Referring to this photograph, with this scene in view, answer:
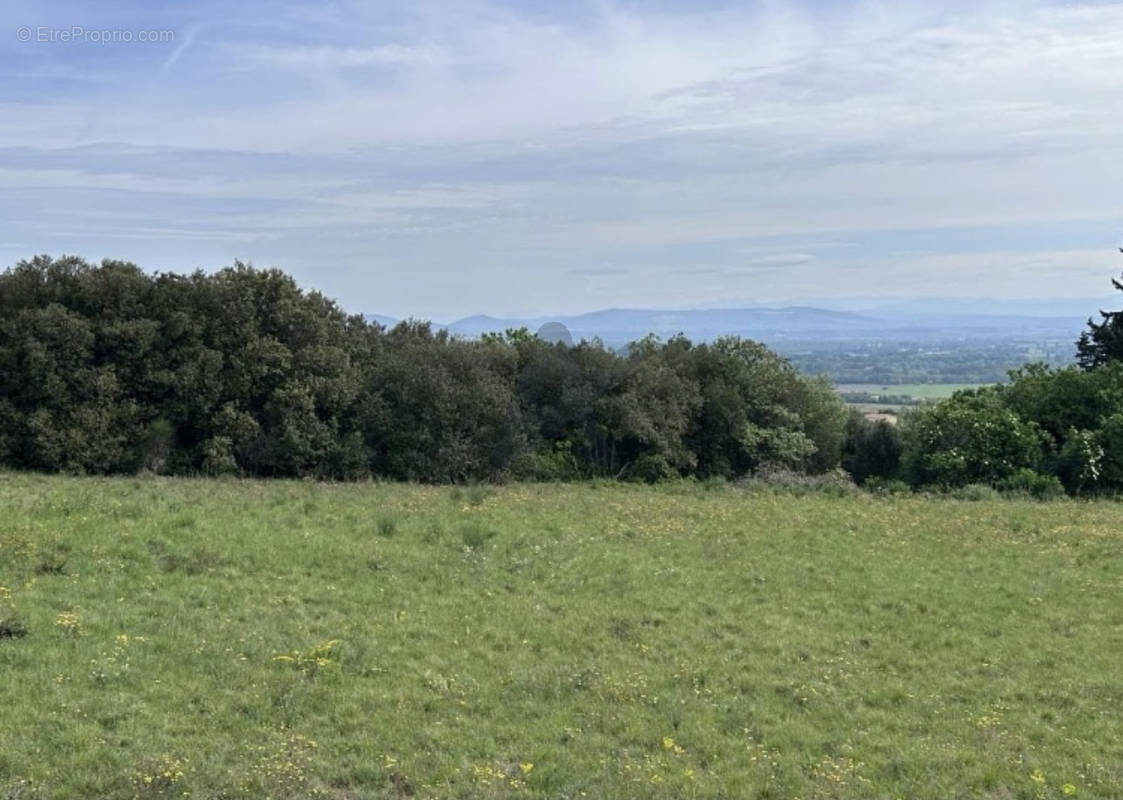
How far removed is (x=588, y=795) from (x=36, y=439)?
2420cm

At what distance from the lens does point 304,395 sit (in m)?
→ 28.6

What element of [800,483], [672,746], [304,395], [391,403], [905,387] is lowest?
[800,483]

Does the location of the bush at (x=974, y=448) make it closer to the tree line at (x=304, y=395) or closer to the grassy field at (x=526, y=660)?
the tree line at (x=304, y=395)

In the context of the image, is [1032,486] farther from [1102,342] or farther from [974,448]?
[1102,342]

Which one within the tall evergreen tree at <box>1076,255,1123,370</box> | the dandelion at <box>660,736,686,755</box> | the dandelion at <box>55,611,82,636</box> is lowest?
the dandelion at <box>660,736,686,755</box>

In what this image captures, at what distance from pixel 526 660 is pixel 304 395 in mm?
20511

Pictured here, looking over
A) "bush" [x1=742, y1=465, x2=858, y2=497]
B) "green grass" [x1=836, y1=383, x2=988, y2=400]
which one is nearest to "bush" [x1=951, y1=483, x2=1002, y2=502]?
"bush" [x1=742, y1=465, x2=858, y2=497]

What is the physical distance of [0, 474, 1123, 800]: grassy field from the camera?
7234 mm

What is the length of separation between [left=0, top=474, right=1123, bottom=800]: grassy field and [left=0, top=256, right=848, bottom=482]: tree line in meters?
10.1

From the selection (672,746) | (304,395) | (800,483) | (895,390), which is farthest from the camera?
(895,390)

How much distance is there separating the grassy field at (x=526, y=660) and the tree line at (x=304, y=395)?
33.2ft

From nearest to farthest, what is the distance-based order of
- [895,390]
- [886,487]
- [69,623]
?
[69,623] < [886,487] < [895,390]

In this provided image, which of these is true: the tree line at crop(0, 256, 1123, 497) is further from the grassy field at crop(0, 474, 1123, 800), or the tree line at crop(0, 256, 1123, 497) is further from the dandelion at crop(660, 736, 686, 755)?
the dandelion at crop(660, 736, 686, 755)

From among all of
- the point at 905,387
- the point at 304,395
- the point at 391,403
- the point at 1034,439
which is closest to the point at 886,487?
the point at 1034,439
